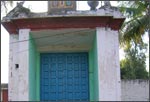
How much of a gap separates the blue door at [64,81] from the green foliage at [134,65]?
13.9 meters

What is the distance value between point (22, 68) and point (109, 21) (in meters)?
3.15

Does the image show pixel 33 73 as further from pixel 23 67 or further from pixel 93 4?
pixel 93 4

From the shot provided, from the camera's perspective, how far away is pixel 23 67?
11.1m

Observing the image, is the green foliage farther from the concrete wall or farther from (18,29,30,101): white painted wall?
(18,29,30,101): white painted wall

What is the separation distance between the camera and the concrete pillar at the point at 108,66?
1106 cm

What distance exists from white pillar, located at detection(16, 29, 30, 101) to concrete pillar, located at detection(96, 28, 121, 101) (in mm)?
2259

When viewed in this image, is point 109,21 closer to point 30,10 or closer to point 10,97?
point 30,10

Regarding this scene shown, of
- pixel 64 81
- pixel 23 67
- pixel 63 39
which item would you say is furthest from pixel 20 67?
pixel 64 81

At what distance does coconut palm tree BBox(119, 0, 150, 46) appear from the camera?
631 inches

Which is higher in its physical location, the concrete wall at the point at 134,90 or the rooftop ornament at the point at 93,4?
the rooftop ornament at the point at 93,4

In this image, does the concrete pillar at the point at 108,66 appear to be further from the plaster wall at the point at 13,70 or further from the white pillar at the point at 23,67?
the plaster wall at the point at 13,70

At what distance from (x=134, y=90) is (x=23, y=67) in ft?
24.4

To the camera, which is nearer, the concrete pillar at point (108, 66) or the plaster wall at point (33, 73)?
the concrete pillar at point (108, 66)

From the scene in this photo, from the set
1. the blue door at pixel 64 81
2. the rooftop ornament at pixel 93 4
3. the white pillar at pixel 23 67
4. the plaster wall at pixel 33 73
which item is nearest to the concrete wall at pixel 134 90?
the blue door at pixel 64 81
